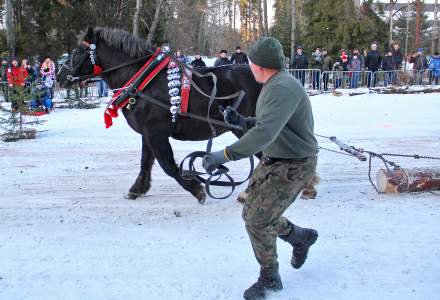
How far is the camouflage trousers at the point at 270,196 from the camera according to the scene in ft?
11.0

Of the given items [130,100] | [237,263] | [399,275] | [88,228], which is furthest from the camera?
[130,100]

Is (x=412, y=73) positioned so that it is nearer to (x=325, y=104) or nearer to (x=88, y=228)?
(x=325, y=104)

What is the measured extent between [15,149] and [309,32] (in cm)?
2126

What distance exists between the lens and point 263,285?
3555 mm

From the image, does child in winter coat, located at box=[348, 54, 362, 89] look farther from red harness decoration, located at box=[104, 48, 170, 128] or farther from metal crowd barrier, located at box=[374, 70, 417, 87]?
red harness decoration, located at box=[104, 48, 170, 128]

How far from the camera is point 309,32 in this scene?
27578mm

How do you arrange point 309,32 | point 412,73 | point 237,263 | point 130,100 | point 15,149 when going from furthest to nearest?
A: point 309,32, point 412,73, point 15,149, point 130,100, point 237,263

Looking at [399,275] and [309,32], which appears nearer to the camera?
[399,275]

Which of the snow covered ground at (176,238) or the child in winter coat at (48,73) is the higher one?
the child in winter coat at (48,73)

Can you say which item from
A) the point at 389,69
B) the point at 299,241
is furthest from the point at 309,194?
the point at 389,69

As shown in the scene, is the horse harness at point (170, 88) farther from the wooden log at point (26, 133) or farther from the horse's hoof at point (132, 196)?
the wooden log at point (26, 133)

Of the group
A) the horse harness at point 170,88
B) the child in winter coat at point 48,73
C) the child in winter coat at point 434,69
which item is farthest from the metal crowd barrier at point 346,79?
the horse harness at point 170,88

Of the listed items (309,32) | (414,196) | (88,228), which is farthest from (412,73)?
(88,228)

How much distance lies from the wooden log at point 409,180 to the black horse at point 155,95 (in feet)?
6.00
